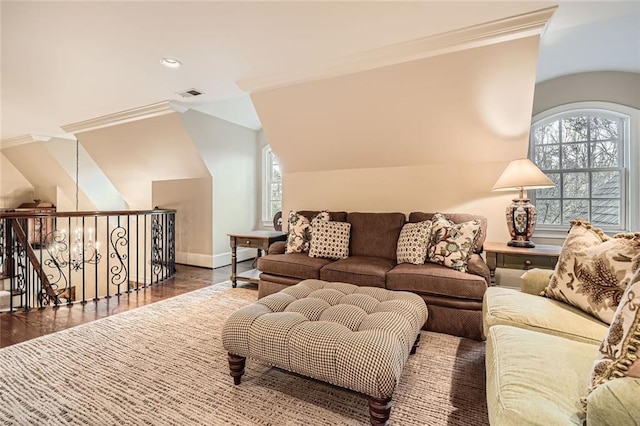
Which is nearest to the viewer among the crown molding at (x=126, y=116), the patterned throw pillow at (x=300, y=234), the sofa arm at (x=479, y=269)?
the sofa arm at (x=479, y=269)

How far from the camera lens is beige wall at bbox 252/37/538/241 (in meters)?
2.63

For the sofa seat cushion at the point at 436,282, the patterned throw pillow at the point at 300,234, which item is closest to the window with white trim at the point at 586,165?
the sofa seat cushion at the point at 436,282

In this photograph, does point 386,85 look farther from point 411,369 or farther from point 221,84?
point 411,369

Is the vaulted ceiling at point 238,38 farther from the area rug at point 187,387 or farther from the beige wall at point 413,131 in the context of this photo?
the area rug at point 187,387

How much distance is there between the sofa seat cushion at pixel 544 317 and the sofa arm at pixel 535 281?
0.13m

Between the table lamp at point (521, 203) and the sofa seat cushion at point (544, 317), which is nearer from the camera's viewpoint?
the sofa seat cushion at point (544, 317)

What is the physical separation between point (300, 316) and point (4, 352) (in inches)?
85.6

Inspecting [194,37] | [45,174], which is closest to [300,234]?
[194,37]

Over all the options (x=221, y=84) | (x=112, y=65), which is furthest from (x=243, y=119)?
(x=112, y=65)

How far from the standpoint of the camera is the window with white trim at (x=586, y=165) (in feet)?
9.48

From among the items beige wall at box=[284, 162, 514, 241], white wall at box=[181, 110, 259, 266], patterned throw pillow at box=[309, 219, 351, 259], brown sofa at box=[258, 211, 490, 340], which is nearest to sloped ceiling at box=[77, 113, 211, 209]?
white wall at box=[181, 110, 259, 266]

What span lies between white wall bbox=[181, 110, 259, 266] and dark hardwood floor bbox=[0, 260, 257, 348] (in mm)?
1016

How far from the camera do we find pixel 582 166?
3.08 meters

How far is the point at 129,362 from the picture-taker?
1954 millimetres
